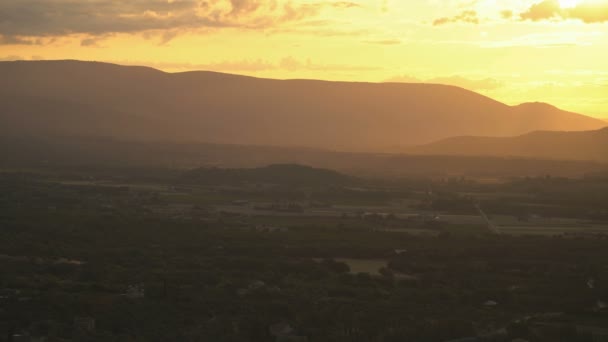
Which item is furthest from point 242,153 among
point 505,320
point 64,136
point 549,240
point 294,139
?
point 505,320

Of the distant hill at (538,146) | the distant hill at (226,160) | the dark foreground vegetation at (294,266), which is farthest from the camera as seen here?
the distant hill at (538,146)

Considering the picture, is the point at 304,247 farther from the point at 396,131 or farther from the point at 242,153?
the point at 396,131

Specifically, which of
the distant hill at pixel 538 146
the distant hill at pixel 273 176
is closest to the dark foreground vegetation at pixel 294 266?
the distant hill at pixel 273 176

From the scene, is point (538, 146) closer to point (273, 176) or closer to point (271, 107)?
point (273, 176)

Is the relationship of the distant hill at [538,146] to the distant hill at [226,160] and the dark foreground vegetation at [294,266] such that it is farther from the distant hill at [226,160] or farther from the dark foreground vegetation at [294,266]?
the dark foreground vegetation at [294,266]

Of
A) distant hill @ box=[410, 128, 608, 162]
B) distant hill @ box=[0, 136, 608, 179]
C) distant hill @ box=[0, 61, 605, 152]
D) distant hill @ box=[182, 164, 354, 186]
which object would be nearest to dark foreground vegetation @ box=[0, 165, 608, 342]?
distant hill @ box=[182, 164, 354, 186]

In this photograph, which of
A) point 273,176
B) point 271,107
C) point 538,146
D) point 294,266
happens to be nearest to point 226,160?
point 273,176

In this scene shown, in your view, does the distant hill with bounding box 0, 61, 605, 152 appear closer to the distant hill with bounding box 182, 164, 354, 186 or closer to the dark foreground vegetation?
the distant hill with bounding box 182, 164, 354, 186
